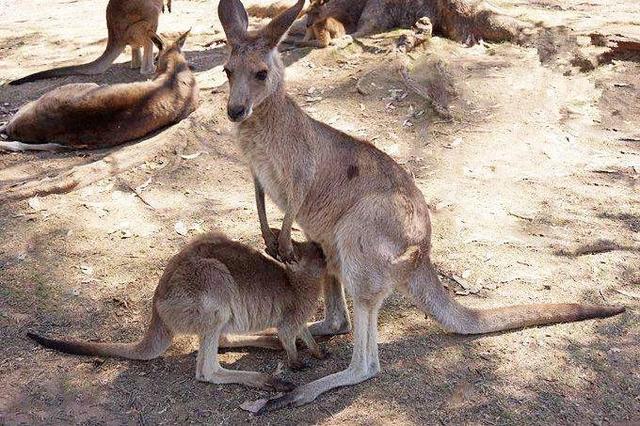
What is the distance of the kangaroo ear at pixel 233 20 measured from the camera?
3.79m

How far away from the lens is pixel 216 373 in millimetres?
3723

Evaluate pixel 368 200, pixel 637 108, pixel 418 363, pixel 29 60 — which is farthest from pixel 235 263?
pixel 29 60

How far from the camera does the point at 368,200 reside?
3.85 meters

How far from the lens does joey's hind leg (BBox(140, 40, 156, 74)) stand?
8203 millimetres

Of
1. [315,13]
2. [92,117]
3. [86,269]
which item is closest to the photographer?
[86,269]

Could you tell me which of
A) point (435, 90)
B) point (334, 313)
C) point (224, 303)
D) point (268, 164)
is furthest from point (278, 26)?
point (435, 90)

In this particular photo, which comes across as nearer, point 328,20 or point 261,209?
point 261,209

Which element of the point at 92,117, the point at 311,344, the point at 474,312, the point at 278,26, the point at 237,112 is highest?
the point at 278,26

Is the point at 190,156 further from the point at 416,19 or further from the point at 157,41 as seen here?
the point at 416,19

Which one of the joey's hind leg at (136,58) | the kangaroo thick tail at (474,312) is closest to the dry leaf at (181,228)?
the kangaroo thick tail at (474,312)

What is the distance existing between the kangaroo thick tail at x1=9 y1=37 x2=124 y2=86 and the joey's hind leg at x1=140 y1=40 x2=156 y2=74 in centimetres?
27

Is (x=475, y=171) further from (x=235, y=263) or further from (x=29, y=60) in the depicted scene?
(x=29, y=60)

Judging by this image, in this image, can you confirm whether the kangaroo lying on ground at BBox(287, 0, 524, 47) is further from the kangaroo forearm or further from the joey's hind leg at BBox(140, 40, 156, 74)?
the kangaroo forearm

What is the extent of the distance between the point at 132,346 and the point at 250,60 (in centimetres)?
162
